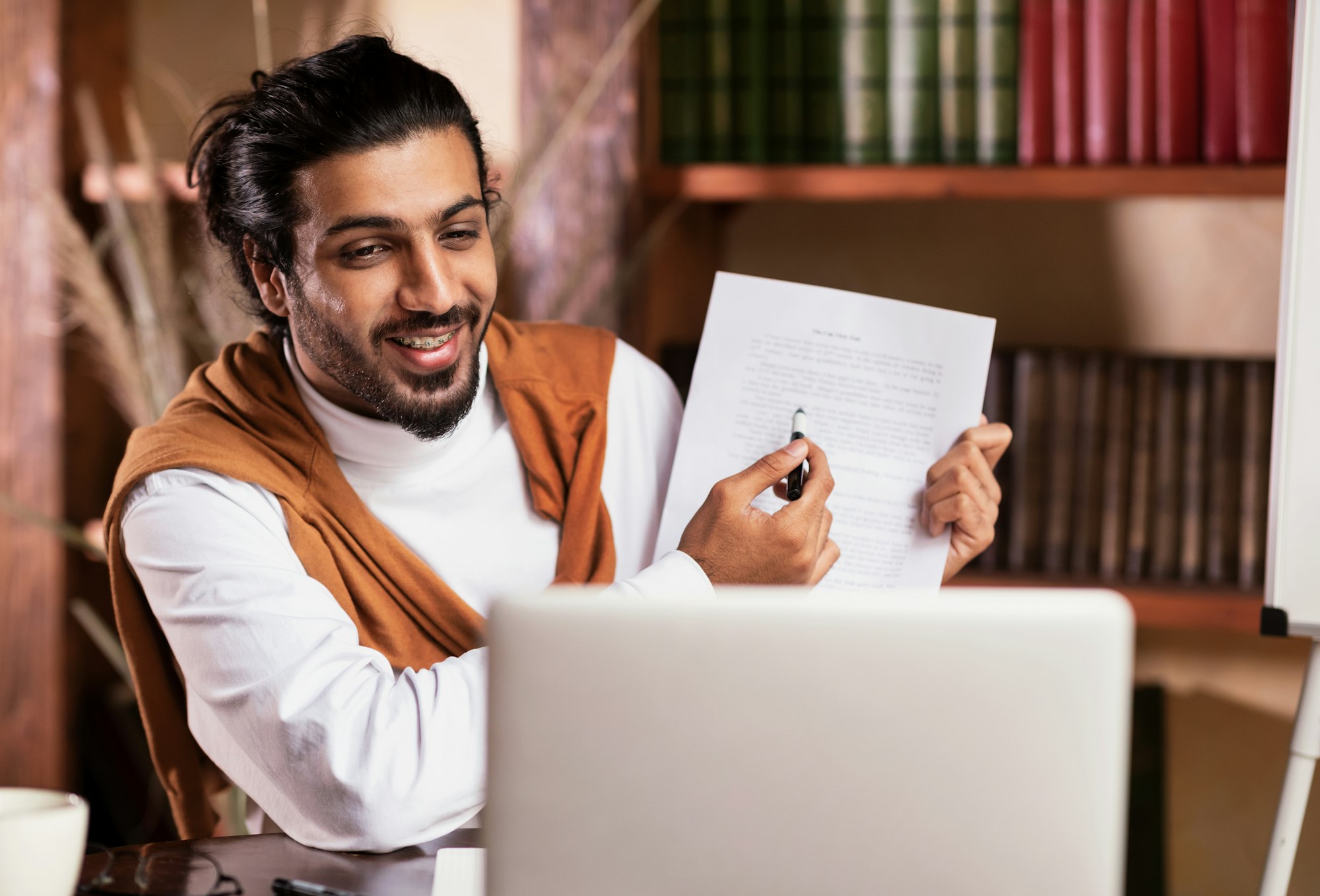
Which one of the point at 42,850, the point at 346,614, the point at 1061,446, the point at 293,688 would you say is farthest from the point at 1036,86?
the point at 42,850

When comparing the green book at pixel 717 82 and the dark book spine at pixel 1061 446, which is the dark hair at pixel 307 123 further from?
the dark book spine at pixel 1061 446

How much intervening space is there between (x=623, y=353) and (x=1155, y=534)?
2.72 feet

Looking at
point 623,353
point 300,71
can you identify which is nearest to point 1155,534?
point 623,353

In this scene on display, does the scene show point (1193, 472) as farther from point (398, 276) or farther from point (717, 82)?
point (398, 276)

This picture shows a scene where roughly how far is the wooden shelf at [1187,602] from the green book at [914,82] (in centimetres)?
64

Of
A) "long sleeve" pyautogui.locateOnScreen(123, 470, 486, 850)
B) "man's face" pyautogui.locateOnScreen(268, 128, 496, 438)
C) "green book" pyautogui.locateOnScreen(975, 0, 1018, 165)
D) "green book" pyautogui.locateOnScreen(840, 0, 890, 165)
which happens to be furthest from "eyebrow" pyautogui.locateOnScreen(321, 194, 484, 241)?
"green book" pyautogui.locateOnScreen(975, 0, 1018, 165)

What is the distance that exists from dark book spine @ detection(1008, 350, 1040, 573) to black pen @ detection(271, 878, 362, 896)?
47.0 inches

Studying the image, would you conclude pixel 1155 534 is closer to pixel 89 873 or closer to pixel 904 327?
pixel 904 327

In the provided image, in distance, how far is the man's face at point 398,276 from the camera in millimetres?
1194

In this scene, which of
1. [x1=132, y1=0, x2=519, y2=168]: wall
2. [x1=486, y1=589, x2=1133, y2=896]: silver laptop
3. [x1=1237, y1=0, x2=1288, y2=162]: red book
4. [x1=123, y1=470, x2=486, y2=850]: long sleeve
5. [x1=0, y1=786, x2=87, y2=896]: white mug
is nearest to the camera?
[x1=486, y1=589, x2=1133, y2=896]: silver laptop

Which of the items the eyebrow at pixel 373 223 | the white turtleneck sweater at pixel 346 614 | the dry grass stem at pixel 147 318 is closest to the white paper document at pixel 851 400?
the white turtleneck sweater at pixel 346 614

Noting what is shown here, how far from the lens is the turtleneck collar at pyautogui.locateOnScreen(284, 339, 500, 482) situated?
1.29 metres

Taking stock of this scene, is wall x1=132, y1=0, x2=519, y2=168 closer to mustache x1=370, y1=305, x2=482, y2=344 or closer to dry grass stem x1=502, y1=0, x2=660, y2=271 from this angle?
dry grass stem x1=502, y1=0, x2=660, y2=271

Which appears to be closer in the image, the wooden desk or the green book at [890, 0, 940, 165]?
the wooden desk
